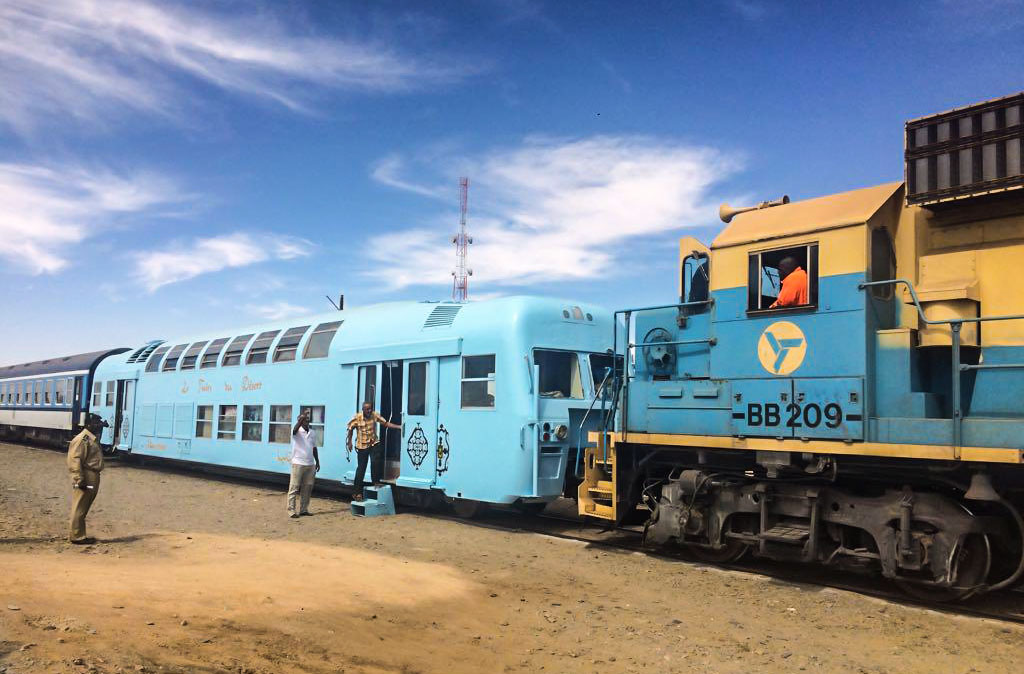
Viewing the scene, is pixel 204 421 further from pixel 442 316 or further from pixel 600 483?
pixel 600 483

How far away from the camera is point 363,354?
14578 millimetres

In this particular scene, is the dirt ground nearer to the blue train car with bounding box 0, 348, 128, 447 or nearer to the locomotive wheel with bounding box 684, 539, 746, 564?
the locomotive wheel with bounding box 684, 539, 746, 564

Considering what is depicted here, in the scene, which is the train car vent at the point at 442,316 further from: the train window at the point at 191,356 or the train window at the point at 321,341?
the train window at the point at 191,356

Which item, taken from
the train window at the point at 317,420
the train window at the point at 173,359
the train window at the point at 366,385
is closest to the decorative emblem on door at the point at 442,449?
the train window at the point at 366,385

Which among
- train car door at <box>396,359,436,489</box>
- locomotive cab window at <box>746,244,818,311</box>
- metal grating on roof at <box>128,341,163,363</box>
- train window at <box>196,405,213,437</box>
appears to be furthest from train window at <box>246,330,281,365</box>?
locomotive cab window at <box>746,244,818,311</box>

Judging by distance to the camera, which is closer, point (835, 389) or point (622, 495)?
point (835, 389)

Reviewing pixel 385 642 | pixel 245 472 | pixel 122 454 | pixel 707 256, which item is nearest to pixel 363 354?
pixel 245 472

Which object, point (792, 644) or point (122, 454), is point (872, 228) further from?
point (122, 454)

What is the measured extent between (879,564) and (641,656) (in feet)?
10.6

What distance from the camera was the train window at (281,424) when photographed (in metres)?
16.4

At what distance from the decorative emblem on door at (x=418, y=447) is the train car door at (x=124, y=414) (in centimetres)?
1374

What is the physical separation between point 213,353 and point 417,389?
8598mm

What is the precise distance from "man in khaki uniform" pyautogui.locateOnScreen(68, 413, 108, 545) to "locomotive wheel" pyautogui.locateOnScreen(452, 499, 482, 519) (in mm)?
5478

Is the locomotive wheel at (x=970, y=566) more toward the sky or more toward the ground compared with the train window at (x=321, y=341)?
more toward the ground
